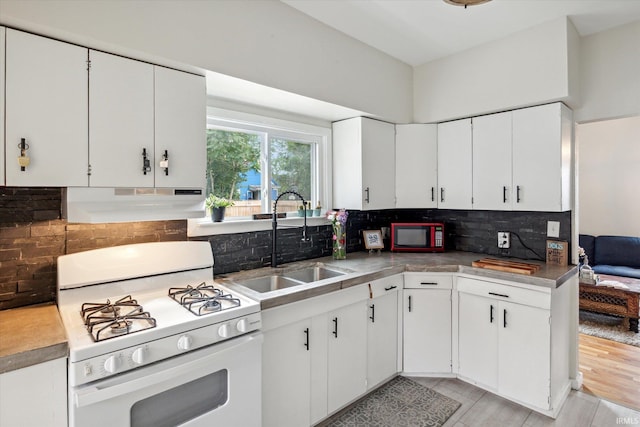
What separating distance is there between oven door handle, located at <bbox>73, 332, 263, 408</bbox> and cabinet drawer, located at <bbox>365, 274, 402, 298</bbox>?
3.43 feet

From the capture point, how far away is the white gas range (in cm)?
129

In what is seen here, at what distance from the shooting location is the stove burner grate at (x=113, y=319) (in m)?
1.37

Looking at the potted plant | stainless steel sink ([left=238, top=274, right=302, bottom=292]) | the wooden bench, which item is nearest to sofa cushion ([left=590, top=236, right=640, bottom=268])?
the wooden bench

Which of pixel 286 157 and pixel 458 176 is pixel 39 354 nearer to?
pixel 286 157

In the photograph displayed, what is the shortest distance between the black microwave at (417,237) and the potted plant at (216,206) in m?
1.69

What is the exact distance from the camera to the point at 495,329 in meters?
2.49

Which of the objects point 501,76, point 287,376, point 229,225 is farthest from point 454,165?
point 287,376

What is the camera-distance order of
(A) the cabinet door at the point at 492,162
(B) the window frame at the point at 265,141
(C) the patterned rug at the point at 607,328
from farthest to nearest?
1. (C) the patterned rug at the point at 607,328
2. (A) the cabinet door at the point at 492,162
3. (B) the window frame at the point at 265,141

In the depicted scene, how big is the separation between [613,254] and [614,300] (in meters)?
1.50

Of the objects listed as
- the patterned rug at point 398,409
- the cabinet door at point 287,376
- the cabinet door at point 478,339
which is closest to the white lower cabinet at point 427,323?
the cabinet door at point 478,339

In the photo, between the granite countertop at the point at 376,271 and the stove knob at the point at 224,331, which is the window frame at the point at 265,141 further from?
the stove knob at the point at 224,331

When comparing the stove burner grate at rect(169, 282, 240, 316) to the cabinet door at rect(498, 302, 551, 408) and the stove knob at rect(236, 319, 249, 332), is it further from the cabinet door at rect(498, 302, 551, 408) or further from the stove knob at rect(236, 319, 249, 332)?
the cabinet door at rect(498, 302, 551, 408)

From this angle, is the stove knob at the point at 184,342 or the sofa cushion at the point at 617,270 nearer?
the stove knob at the point at 184,342

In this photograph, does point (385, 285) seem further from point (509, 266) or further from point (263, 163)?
point (263, 163)
